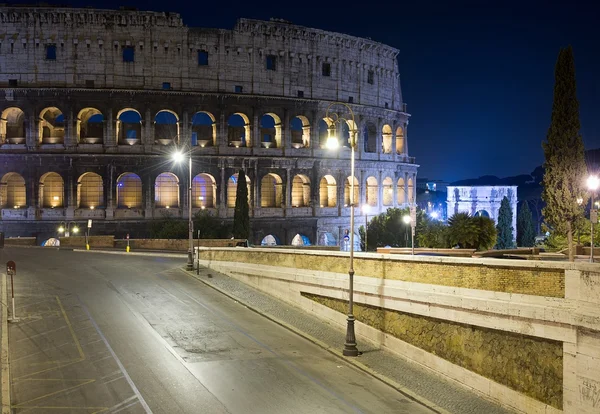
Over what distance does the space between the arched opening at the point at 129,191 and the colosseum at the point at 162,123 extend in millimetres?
101

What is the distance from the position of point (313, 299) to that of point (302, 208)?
132ft

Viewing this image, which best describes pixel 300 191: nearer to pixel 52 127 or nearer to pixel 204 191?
pixel 204 191

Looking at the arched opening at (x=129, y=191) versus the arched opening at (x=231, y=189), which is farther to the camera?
the arched opening at (x=231, y=189)

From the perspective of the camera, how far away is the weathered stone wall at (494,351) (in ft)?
52.0

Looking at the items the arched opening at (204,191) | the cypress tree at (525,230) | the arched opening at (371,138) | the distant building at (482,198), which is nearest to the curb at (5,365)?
the arched opening at (204,191)

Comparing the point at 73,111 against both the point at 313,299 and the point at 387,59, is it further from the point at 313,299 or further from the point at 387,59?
the point at 313,299

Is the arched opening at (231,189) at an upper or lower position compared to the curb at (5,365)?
upper

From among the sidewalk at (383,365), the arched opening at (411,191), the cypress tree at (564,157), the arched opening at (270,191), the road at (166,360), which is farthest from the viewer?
the arched opening at (411,191)

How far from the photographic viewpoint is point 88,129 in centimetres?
6353

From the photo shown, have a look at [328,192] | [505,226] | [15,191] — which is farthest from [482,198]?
[15,191]

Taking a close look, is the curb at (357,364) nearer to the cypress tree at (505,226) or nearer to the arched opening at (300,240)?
the arched opening at (300,240)

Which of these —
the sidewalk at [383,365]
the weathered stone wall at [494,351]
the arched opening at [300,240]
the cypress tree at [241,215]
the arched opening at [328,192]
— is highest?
the arched opening at [328,192]

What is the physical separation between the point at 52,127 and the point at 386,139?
122ft

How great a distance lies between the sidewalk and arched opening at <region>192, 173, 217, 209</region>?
34033 mm
